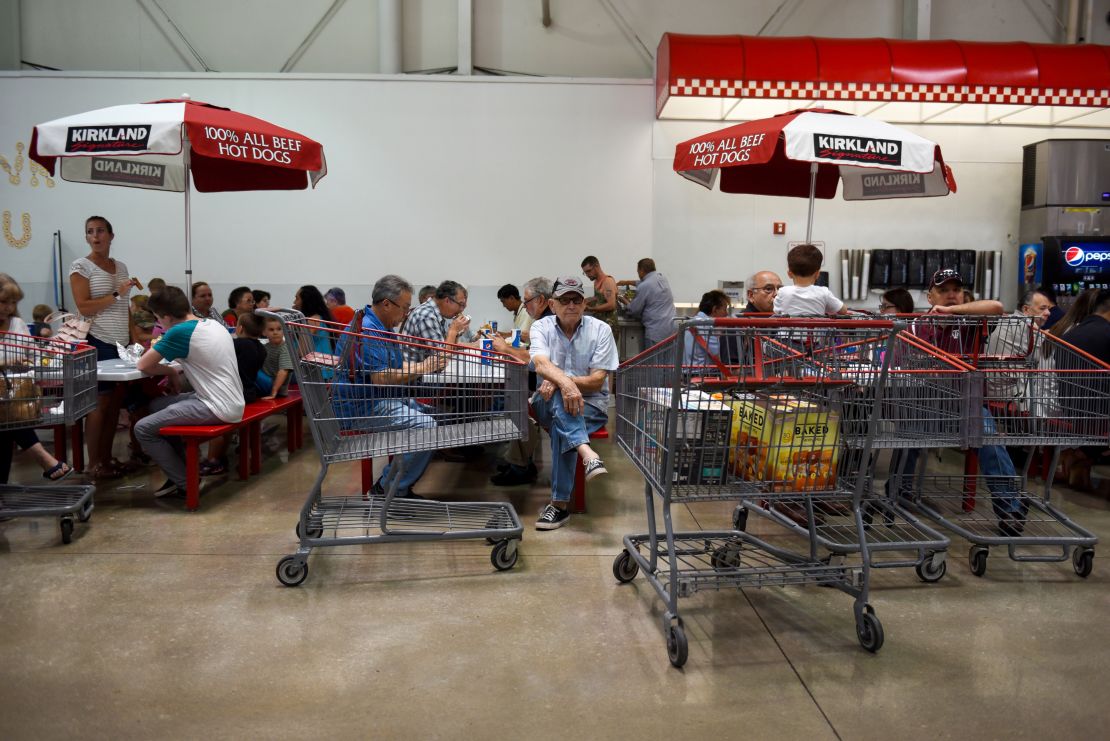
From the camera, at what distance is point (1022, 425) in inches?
163

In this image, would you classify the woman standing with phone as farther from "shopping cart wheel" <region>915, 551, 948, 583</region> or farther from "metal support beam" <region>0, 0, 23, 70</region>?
"metal support beam" <region>0, 0, 23, 70</region>

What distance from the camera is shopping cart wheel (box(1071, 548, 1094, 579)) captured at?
3.96 m

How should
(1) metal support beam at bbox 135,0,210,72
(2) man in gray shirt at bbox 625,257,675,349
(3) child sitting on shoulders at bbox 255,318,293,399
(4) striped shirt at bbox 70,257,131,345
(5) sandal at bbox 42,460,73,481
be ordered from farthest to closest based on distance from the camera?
(1) metal support beam at bbox 135,0,210,72 → (2) man in gray shirt at bbox 625,257,675,349 → (3) child sitting on shoulders at bbox 255,318,293,399 → (4) striped shirt at bbox 70,257,131,345 → (5) sandal at bbox 42,460,73,481

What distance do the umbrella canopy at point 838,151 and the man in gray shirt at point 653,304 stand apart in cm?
188

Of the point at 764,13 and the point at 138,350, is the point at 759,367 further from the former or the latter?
the point at 764,13

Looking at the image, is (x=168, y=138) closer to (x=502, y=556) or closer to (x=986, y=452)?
(x=502, y=556)

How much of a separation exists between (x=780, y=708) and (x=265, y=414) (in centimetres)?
403

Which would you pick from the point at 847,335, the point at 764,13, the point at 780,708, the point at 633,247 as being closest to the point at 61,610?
the point at 780,708

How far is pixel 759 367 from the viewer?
3121 millimetres

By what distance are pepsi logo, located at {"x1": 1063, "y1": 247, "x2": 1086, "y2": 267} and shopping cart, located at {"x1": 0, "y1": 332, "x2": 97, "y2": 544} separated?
10.4 meters

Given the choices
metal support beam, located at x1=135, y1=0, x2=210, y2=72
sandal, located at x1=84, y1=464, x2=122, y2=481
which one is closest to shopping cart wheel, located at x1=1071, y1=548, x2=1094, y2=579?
sandal, located at x1=84, y1=464, x2=122, y2=481

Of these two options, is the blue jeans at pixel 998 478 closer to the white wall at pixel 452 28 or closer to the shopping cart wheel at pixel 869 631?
the shopping cart wheel at pixel 869 631

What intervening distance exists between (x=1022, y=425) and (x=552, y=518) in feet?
8.30

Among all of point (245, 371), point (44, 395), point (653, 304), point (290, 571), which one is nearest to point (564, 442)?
point (290, 571)
